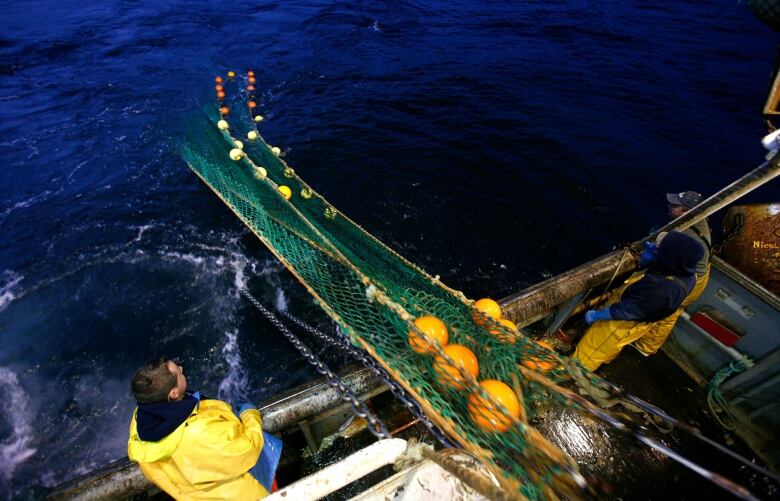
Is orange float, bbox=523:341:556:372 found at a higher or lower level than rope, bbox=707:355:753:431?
higher

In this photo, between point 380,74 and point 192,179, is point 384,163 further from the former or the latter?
point 380,74

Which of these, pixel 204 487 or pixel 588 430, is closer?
pixel 204 487

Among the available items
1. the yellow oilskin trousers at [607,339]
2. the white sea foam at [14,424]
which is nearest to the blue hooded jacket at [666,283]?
the yellow oilskin trousers at [607,339]

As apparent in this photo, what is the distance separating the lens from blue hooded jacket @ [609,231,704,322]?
3186 mm

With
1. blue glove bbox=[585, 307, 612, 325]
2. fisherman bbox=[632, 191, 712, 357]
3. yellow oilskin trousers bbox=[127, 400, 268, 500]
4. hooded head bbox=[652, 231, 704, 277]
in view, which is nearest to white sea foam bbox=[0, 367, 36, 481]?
yellow oilskin trousers bbox=[127, 400, 268, 500]

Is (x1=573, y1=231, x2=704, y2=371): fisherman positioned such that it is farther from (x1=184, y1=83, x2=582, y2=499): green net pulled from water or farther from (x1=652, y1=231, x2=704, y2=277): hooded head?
(x1=184, y1=83, x2=582, y2=499): green net pulled from water

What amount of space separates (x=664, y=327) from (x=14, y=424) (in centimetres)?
828

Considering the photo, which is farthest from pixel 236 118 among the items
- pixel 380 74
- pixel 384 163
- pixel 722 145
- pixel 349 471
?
pixel 722 145

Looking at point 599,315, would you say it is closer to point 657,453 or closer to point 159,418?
point 657,453

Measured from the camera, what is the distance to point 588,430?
370 centimetres

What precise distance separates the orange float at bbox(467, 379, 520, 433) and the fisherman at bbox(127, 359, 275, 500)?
4.82 feet

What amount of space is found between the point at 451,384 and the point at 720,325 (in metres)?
3.86

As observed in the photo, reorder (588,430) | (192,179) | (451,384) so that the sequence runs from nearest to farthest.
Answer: (451,384) → (588,430) → (192,179)

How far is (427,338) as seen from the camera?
7.07 ft
